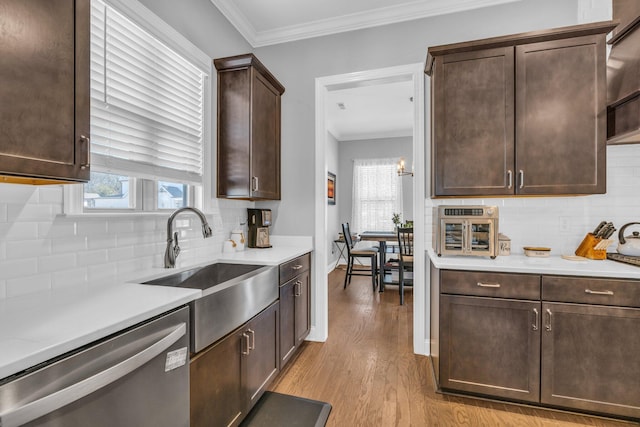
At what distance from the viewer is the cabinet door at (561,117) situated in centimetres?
208

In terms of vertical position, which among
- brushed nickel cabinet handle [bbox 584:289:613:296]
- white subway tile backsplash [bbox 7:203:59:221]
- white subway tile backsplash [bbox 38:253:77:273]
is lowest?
brushed nickel cabinet handle [bbox 584:289:613:296]

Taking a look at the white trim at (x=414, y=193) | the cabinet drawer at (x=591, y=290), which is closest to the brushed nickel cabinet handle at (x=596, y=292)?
the cabinet drawer at (x=591, y=290)

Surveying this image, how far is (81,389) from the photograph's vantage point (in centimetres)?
88

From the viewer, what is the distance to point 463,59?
2273mm

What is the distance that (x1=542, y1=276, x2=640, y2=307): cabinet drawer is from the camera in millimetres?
1824

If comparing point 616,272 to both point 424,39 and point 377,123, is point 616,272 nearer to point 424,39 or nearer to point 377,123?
point 424,39

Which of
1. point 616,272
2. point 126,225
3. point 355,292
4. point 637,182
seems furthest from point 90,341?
point 355,292

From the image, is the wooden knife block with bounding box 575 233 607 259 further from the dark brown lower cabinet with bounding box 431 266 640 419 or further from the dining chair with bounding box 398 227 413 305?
the dining chair with bounding box 398 227 413 305

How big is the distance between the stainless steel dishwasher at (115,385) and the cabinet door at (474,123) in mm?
2000

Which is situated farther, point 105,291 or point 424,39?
point 424,39

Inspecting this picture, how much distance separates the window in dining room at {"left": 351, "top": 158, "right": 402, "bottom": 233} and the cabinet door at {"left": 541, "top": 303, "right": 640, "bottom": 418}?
15.7ft

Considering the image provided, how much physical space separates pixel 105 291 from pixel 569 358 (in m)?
2.61

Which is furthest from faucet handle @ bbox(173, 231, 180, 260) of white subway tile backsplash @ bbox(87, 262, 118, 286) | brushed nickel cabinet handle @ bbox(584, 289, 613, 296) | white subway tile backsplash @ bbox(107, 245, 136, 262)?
brushed nickel cabinet handle @ bbox(584, 289, 613, 296)

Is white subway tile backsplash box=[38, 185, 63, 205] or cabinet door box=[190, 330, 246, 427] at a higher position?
white subway tile backsplash box=[38, 185, 63, 205]
